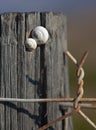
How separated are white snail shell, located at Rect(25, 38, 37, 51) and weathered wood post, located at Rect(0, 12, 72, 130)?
0.03 metres

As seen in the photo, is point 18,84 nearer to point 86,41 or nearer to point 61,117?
point 61,117

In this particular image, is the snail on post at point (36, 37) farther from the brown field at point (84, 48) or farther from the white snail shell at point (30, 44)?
the brown field at point (84, 48)

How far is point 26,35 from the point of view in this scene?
9.84ft

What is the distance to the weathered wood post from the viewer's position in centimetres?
299

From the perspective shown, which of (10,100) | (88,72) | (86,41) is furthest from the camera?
(86,41)

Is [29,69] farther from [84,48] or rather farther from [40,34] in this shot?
[84,48]

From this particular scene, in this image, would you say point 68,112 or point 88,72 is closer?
point 68,112

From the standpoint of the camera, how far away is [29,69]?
118 inches

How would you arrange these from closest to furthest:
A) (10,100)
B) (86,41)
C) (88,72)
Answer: (10,100) → (88,72) → (86,41)

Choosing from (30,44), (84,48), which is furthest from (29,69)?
(84,48)

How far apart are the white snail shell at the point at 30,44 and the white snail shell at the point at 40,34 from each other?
3 centimetres

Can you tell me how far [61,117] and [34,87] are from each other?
0.54ft

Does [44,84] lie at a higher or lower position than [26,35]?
lower

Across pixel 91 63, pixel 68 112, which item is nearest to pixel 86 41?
pixel 91 63
